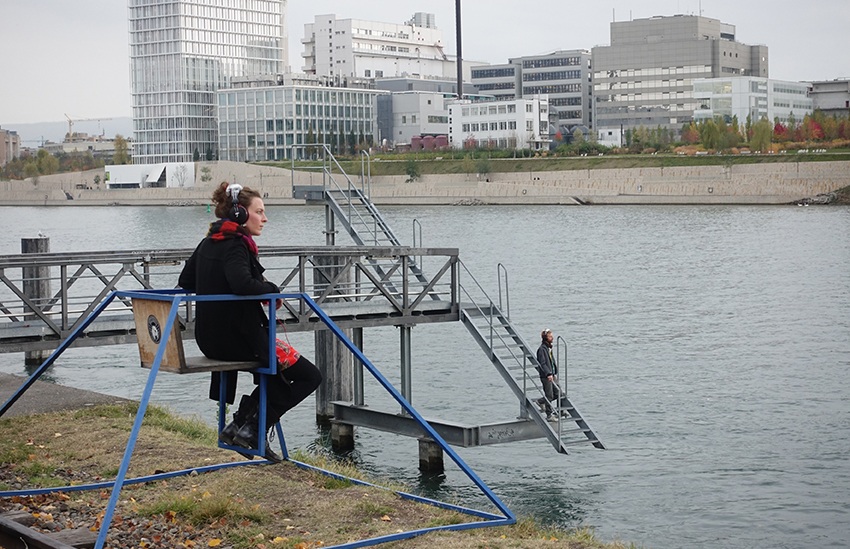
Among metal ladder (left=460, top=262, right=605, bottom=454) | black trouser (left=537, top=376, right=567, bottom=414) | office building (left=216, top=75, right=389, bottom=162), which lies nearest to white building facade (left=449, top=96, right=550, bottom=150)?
office building (left=216, top=75, right=389, bottom=162)

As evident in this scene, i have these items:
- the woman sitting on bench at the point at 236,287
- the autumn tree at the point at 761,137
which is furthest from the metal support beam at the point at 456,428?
the autumn tree at the point at 761,137

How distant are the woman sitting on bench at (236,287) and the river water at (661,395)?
8.29 m

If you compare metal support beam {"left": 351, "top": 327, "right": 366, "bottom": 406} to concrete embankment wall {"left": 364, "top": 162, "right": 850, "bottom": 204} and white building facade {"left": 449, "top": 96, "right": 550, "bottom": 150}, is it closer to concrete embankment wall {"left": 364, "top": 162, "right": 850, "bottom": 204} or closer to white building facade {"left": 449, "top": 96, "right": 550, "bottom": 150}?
concrete embankment wall {"left": 364, "top": 162, "right": 850, "bottom": 204}

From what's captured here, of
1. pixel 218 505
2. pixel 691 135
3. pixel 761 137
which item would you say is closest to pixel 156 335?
pixel 218 505

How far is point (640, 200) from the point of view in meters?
133

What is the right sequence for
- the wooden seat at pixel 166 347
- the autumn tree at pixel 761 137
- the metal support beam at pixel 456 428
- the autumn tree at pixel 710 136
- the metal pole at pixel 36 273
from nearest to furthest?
the wooden seat at pixel 166 347 < the metal support beam at pixel 456 428 < the metal pole at pixel 36 273 < the autumn tree at pixel 761 137 < the autumn tree at pixel 710 136

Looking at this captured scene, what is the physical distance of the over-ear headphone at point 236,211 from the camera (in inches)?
323

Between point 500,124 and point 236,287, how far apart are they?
174507 millimetres

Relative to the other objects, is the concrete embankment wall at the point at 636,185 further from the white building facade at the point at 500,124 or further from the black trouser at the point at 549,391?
the black trouser at the point at 549,391

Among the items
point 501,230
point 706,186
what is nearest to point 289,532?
point 501,230

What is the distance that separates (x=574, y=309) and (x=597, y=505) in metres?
26.5

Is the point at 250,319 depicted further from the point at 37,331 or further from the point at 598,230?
the point at 598,230

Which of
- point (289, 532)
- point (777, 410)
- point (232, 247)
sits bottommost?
point (777, 410)

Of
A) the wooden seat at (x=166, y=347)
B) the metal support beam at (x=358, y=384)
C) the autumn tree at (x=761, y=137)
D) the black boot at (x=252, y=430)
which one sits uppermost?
the autumn tree at (x=761, y=137)
